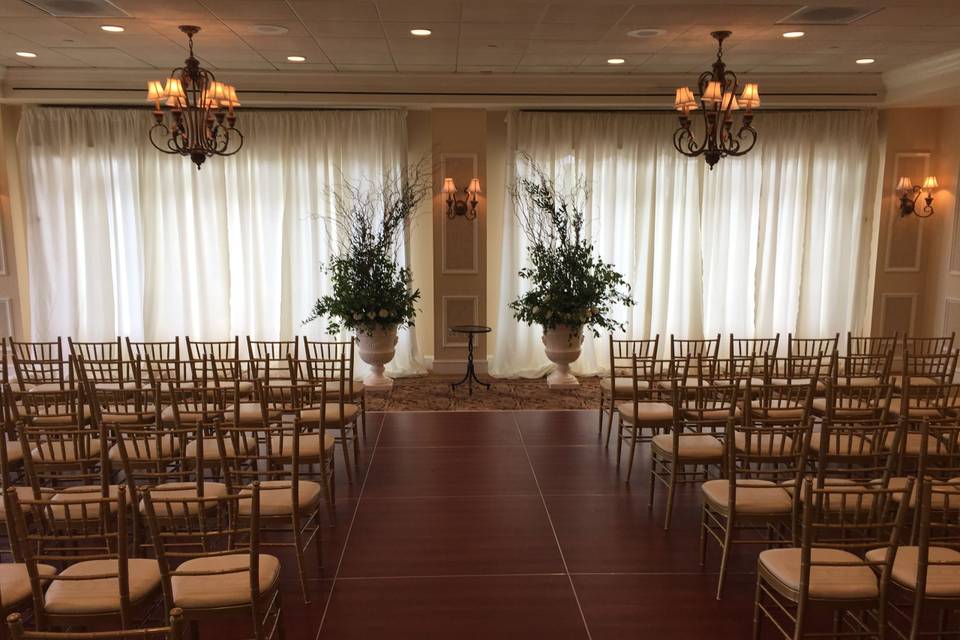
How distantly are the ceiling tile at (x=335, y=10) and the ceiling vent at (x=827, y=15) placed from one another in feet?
11.0

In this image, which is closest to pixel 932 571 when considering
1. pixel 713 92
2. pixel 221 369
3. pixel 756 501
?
pixel 756 501

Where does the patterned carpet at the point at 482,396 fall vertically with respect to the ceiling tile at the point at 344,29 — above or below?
below

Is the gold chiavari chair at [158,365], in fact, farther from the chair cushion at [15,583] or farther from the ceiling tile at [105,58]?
the ceiling tile at [105,58]

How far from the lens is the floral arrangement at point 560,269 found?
862 centimetres

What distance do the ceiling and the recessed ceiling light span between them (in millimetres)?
60

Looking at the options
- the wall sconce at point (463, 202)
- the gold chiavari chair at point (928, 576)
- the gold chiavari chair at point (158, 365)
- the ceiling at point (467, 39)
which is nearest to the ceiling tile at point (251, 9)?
the ceiling at point (467, 39)

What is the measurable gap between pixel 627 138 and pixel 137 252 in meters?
6.46

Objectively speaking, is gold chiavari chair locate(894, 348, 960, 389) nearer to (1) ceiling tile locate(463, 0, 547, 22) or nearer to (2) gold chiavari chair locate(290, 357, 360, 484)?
(1) ceiling tile locate(463, 0, 547, 22)

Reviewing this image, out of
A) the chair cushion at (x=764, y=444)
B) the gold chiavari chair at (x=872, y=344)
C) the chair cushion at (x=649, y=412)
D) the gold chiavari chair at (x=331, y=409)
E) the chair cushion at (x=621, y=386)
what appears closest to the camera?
the chair cushion at (x=764, y=444)

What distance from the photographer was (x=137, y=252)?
9383 mm

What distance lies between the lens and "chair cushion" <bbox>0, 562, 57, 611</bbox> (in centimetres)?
300

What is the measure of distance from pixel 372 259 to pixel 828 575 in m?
6.44

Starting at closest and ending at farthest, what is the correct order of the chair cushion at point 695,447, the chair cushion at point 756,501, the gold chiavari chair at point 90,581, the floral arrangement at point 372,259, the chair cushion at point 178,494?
the gold chiavari chair at point 90,581
the chair cushion at point 178,494
the chair cushion at point 756,501
the chair cushion at point 695,447
the floral arrangement at point 372,259

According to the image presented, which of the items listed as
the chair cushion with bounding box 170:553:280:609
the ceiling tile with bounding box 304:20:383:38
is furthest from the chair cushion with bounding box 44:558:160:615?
the ceiling tile with bounding box 304:20:383:38
